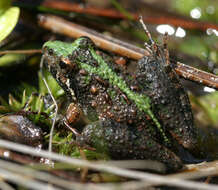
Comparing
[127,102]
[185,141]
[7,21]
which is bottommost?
[185,141]

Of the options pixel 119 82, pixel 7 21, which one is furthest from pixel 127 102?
pixel 7 21

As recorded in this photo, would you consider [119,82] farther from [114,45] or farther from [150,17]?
[150,17]

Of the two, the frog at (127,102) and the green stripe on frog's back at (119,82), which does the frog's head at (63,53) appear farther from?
the green stripe on frog's back at (119,82)

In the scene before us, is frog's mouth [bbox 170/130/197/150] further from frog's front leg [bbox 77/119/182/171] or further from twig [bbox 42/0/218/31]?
twig [bbox 42/0/218/31]

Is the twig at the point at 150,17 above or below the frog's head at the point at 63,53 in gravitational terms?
above

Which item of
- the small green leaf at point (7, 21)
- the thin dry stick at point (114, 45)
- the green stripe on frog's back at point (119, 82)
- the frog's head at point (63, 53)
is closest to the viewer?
the green stripe on frog's back at point (119, 82)

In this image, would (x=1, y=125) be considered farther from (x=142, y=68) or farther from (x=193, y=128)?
(x=193, y=128)

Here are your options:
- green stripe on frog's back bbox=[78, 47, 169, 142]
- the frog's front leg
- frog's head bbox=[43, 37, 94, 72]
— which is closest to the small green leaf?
frog's head bbox=[43, 37, 94, 72]

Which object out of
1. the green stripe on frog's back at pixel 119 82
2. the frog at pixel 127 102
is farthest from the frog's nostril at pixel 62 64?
the green stripe on frog's back at pixel 119 82
